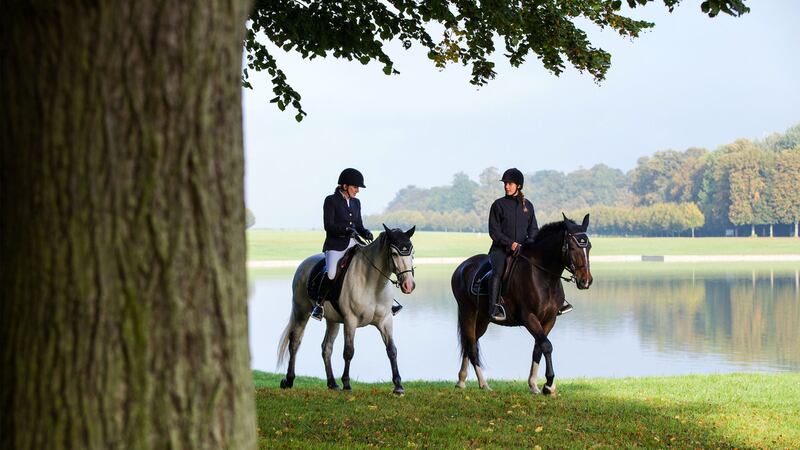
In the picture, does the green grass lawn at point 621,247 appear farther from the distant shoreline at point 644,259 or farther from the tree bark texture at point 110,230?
the tree bark texture at point 110,230

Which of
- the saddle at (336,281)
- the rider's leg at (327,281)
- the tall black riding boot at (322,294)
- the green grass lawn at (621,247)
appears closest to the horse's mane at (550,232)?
the saddle at (336,281)

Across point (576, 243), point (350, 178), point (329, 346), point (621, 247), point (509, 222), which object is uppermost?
point (350, 178)

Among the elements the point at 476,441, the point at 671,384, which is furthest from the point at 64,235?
the point at 671,384

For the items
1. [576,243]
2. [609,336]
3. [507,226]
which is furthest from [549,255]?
[609,336]

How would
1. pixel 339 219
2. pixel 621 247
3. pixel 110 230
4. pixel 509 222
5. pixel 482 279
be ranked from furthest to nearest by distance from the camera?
pixel 621 247 < pixel 482 279 < pixel 509 222 < pixel 339 219 < pixel 110 230

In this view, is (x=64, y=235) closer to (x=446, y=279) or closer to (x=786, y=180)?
(x=446, y=279)

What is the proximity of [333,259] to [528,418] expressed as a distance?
11.0 feet

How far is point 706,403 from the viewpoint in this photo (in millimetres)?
11992

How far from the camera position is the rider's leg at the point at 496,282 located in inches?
498

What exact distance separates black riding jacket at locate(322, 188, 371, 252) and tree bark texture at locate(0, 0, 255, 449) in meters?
8.97

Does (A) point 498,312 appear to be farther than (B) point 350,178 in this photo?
Yes

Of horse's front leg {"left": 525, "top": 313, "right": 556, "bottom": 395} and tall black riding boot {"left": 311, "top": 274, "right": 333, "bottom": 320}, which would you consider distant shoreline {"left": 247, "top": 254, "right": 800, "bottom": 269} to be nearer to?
horse's front leg {"left": 525, "top": 313, "right": 556, "bottom": 395}

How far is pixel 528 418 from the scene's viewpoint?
33.4 ft

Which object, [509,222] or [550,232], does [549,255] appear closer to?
[550,232]
